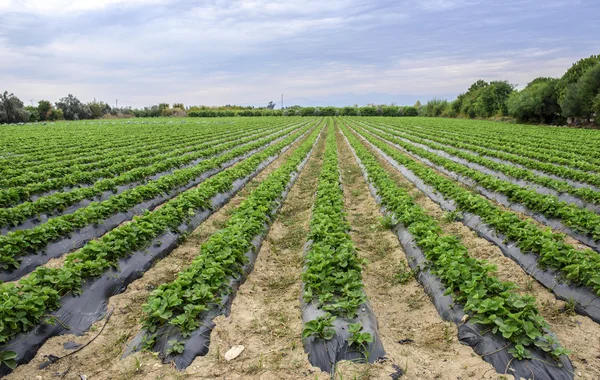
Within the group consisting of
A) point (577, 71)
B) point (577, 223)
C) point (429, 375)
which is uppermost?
point (577, 71)

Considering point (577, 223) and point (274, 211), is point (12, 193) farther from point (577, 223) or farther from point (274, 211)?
point (577, 223)

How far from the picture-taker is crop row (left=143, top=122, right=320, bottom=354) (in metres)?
4.23

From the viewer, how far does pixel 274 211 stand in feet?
30.2

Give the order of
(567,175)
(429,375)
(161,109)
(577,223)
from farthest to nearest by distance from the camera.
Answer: (161,109), (567,175), (577,223), (429,375)

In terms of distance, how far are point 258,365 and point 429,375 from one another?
180cm

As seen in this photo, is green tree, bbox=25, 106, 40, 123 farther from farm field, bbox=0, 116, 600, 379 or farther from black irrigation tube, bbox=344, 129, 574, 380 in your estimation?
black irrigation tube, bbox=344, 129, 574, 380

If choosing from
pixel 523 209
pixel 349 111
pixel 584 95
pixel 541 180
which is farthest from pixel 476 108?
pixel 523 209

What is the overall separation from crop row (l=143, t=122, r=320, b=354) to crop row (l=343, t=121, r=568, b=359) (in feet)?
10.1

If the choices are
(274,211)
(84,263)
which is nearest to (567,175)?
(274,211)

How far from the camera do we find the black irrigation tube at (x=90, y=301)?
395cm

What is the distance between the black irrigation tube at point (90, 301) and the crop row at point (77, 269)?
0.08m

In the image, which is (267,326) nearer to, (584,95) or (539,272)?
(539,272)

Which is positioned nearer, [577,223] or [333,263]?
[333,263]

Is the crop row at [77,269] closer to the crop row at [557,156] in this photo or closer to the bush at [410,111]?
the crop row at [557,156]
